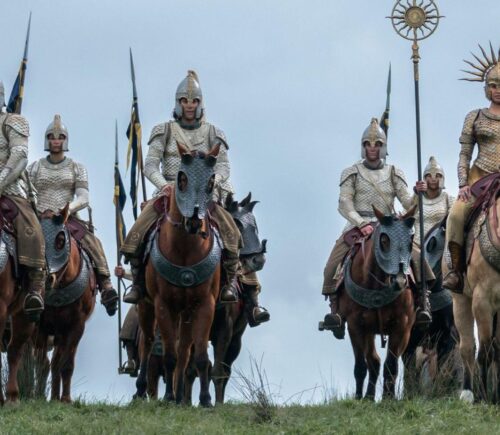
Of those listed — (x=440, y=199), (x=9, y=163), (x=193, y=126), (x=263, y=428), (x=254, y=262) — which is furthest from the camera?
(x=440, y=199)

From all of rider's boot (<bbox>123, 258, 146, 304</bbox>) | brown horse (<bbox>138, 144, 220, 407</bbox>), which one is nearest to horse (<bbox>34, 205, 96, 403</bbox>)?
rider's boot (<bbox>123, 258, 146, 304</bbox>)

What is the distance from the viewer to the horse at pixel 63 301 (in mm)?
28906

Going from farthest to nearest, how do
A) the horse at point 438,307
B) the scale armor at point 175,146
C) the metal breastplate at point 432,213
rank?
the metal breastplate at point 432,213 → the horse at point 438,307 → the scale armor at point 175,146

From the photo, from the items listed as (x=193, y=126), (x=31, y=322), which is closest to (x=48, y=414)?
(x=31, y=322)

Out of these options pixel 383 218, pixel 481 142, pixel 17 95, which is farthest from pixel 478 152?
pixel 17 95

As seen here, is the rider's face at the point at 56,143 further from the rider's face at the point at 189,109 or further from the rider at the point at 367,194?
the rider at the point at 367,194

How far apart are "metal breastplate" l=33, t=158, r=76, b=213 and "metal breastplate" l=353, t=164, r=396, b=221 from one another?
401cm

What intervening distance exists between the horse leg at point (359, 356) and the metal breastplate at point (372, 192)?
2.34m

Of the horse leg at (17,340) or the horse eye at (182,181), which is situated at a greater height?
the horse eye at (182,181)

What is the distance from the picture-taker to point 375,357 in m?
28.7

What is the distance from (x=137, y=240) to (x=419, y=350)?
7.02m

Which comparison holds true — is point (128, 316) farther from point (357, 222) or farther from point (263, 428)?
point (263, 428)

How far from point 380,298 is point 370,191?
259cm

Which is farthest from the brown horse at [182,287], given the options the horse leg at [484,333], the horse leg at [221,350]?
the horse leg at [221,350]
